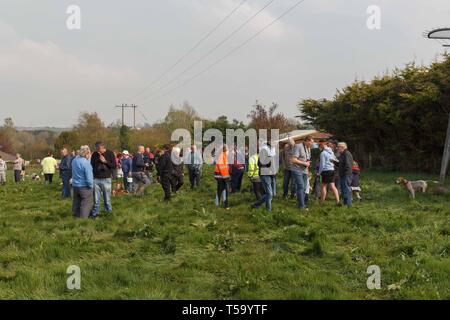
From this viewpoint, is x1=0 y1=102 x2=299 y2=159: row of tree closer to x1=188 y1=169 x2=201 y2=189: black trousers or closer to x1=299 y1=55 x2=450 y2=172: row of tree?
x1=299 y1=55 x2=450 y2=172: row of tree

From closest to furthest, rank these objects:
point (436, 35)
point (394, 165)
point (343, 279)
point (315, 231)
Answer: point (343, 279) → point (315, 231) → point (436, 35) → point (394, 165)

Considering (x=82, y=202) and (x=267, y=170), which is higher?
(x=267, y=170)

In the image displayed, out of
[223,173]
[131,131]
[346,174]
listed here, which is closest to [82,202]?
[223,173]

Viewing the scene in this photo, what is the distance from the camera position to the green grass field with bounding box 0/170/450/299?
5.95 meters

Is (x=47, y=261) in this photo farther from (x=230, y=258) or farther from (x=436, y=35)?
(x=436, y=35)

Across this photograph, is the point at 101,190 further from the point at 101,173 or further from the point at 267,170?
the point at 267,170

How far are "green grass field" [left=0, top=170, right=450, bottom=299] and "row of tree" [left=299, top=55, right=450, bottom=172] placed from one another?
1110cm

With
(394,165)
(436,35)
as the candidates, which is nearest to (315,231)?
(436,35)

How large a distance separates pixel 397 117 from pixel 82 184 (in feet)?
60.9

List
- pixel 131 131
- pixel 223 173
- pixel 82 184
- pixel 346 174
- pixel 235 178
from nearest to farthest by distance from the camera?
pixel 82 184 < pixel 346 174 < pixel 223 173 < pixel 235 178 < pixel 131 131

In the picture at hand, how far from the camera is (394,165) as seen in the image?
27797mm

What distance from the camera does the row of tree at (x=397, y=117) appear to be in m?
22.5

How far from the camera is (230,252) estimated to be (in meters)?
7.98
